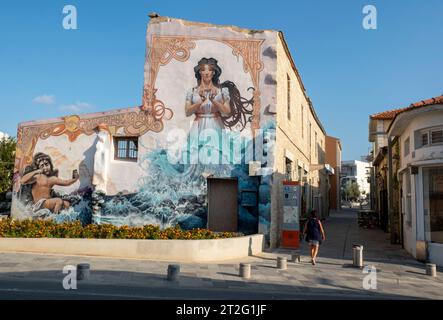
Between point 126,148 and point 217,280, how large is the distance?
840 centimetres

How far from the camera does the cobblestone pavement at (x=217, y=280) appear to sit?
8297mm

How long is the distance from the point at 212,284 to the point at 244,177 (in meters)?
6.47

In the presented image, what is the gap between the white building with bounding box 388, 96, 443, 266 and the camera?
504 inches

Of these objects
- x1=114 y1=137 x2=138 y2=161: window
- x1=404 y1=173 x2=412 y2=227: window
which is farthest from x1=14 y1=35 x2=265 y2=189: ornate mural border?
x1=404 y1=173 x2=412 y2=227: window

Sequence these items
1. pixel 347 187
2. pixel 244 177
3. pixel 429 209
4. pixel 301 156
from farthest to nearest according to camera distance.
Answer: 1. pixel 347 187
2. pixel 301 156
3. pixel 244 177
4. pixel 429 209

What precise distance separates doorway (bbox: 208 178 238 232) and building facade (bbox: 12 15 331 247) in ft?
0.13

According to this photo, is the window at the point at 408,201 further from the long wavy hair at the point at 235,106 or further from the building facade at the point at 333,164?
the building facade at the point at 333,164

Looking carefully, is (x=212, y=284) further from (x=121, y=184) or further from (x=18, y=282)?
(x=121, y=184)

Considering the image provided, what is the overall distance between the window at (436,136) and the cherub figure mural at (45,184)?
13.2m

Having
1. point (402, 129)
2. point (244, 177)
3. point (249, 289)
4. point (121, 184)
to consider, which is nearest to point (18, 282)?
point (249, 289)

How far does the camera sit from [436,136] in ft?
42.6

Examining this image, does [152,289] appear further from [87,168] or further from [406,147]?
[406,147]

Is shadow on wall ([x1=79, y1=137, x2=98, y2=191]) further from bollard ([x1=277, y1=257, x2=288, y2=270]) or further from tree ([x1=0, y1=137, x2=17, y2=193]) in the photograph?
tree ([x1=0, y1=137, x2=17, y2=193])

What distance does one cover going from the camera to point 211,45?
15.9 m
